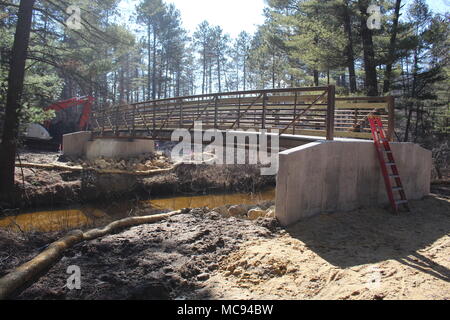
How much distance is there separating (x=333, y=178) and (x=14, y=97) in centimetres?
904

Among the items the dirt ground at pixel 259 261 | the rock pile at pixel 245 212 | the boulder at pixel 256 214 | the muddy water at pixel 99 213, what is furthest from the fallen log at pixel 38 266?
the boulder at pixel 256 214

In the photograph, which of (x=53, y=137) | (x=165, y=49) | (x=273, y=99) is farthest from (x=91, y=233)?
(x=165, y=49)

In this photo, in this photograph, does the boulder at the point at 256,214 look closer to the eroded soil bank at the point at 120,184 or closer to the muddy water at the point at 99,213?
the muddy water at the point at 99,213

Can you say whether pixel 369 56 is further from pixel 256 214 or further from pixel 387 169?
pixel 256 214

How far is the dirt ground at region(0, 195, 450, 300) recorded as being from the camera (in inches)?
149

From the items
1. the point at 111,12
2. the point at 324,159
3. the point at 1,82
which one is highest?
the point at 111,12

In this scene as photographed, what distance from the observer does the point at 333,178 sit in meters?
6.77

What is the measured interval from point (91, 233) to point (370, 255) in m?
4.55

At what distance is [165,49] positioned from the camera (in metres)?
41.1

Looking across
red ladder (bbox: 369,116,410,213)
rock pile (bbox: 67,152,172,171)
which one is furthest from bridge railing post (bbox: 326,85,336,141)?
rock pile (bbox: 67,152,172,171)

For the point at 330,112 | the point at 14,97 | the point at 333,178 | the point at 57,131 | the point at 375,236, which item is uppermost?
the point at 14,97

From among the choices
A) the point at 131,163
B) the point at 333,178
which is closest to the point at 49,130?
the point at 131,163
